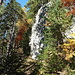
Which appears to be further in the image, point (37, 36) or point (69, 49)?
point (37, 36)

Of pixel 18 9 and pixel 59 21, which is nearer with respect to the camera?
pixel 59 21

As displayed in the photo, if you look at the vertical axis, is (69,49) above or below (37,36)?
below

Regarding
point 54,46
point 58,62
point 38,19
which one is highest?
point 38,19

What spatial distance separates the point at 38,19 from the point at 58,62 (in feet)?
45.9

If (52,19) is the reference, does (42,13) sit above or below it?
above

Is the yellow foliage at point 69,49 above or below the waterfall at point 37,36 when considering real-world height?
below

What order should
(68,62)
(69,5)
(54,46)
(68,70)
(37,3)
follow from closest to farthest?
(68,70)
(68,62)
(54,46)
(69,5)
(37,3)

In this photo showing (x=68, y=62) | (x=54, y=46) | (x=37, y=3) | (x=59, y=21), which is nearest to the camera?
(x=68, y=62)

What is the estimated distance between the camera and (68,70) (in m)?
8.91

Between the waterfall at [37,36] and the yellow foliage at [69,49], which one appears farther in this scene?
the waterfall at [37,36]

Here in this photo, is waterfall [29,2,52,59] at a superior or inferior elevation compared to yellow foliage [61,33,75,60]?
superior

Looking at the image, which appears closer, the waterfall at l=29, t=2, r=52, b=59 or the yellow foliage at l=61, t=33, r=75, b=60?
the yellow foliage at l=61, t=33, r=75, b=60

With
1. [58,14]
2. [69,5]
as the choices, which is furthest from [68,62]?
[69,5]

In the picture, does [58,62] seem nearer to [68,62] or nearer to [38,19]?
[68,62]
